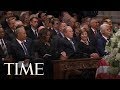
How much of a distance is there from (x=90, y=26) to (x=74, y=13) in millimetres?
471

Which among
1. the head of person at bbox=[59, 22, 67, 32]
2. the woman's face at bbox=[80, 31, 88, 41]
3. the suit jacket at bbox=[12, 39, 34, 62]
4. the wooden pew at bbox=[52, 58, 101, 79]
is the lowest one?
the wooden pew at bbox=[52, 58, 101, 79]

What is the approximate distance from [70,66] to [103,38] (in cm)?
99

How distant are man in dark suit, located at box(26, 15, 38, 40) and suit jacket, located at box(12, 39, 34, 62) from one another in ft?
0.40

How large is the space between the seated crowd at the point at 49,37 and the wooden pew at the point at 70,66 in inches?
3.6

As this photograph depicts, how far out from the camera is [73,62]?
27.4ft

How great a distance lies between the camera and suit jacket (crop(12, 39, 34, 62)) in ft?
27.3

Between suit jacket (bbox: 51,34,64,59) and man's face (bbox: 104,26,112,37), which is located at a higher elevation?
man's face (bbox: 104,26,112,37)

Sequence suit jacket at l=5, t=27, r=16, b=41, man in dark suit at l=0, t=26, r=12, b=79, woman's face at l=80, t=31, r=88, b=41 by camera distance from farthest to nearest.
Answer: woman's face at l=80, t=31, r=88, b=41
suit jacket at l=5, t=27, r=16, b=41
man in dark suit at l=0, t=26, r=12, b=79

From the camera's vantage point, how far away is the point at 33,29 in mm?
8430

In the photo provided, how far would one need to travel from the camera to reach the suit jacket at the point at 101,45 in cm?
841

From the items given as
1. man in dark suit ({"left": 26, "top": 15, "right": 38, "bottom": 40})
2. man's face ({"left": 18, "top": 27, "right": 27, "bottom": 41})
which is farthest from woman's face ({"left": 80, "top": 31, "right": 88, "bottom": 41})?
man's face ({"left": 18, "top": 27, "right": 27, "bottom": 41})

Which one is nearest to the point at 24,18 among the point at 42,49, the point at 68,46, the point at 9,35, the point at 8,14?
the point at 8,14

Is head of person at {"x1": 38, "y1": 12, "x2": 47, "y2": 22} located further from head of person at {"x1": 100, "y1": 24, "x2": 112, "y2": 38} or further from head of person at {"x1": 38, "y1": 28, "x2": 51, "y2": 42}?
head of person at {"x1": 100, "y1": 24, "x2": 112, "y2": 38}

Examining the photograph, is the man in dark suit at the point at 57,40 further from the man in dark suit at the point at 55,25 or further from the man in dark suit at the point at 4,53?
the man in dark suit at the point at 4,53
